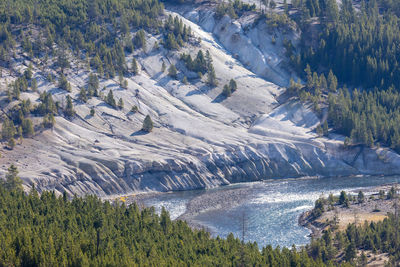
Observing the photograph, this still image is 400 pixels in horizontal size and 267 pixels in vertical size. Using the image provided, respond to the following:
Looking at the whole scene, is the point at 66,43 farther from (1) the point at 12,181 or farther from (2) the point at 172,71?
(1) the point at 12,181

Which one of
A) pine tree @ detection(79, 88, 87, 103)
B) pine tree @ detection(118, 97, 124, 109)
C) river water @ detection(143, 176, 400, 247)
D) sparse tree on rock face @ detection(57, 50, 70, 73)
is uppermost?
sparse tree on rock face @ detection(57, 50, 70, 73)

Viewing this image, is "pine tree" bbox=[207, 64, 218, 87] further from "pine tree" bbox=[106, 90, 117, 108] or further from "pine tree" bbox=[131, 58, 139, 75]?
"pine tree" bbox=[106, 90, 117, 108]

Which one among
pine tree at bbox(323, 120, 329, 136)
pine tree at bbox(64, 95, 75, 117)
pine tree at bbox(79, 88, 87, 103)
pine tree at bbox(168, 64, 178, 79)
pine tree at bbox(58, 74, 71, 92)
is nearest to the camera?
pine tree at bbox(64, 95, 75, 117)

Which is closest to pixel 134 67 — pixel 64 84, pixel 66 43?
pixel 66 43

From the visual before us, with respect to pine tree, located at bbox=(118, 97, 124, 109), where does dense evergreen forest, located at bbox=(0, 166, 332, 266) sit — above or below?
above

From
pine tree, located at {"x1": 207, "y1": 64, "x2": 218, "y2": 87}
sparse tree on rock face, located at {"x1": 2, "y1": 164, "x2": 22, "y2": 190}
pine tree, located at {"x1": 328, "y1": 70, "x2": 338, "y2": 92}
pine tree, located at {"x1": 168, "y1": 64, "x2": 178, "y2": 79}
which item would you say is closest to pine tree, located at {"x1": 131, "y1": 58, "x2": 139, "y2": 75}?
pine tree, located at {"x1": 168, "y1": 64, "x2": 178, "y2": 79}

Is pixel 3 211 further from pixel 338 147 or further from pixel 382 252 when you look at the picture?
pixel 338 147
